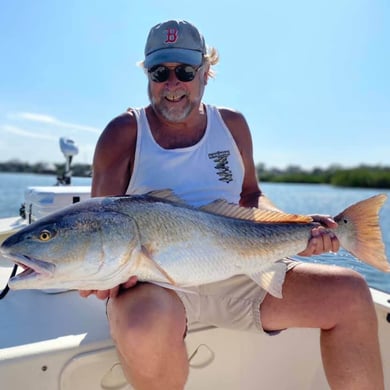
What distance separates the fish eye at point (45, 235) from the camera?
170 centimetres

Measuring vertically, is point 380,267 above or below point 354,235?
below

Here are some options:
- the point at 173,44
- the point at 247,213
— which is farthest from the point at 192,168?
the point at 173,44

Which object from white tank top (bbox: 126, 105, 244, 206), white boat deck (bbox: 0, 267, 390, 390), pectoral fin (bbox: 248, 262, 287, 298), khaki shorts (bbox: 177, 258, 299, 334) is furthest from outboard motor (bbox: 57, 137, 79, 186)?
pectoral fin (bbox: 248, 262, 287, 298)

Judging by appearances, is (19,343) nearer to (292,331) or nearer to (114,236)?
(114,236)

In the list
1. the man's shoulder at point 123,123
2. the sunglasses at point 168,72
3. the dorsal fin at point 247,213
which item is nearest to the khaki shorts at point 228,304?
the dorsal fin at point 247,213

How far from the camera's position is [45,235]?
171 centimetres

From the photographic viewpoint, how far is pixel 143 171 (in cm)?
247

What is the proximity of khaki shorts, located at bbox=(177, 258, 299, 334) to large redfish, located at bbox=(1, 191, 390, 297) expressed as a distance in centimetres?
17

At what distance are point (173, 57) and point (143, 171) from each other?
72cm

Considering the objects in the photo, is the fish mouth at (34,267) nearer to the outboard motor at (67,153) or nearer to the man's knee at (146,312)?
the man's knee at (146,312)

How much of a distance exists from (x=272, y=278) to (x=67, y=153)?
453 centimetres

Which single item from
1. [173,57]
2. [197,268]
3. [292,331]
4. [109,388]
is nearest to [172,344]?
[197,268]

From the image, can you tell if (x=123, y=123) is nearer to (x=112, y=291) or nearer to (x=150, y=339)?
(x=112, y=291)

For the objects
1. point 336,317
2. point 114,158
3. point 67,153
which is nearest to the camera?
point 336,317
